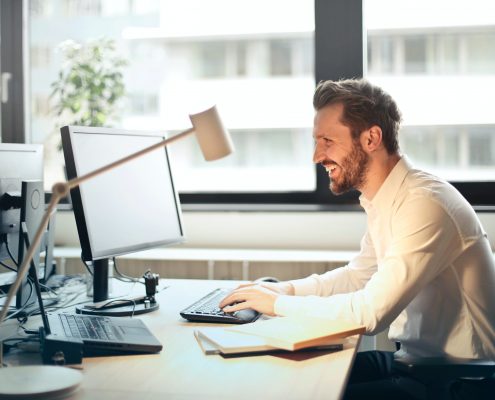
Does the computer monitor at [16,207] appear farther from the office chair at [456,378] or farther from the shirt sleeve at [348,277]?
the office chair at [456,378]

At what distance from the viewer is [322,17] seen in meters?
3.27

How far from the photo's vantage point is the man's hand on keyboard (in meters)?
1.79

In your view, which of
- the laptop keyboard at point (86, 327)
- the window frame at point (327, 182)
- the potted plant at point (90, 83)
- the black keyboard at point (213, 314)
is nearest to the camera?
the laptop keyboard at point (86, 327)

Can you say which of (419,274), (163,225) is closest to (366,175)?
(419,274)

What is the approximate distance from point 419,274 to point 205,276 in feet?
4.82

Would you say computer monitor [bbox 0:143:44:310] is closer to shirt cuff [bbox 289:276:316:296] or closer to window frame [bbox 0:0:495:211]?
shirt cuff [bbox 289:276:316:296]

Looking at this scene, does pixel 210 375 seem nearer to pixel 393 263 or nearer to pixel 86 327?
pixel 86 327

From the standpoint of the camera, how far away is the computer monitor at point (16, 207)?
6.24ft

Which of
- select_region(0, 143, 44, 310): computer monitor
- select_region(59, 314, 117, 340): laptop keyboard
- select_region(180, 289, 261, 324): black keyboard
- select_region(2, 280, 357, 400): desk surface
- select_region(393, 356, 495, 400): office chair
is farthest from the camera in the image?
select_region(0, 143, 44, 310): computer monitor

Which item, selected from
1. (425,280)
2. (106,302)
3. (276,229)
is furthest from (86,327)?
(276,229)

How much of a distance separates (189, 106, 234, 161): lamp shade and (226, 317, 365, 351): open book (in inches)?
16.3

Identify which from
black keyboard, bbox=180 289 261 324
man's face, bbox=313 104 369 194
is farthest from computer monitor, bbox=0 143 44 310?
man's face, bbox=313 104 369 194

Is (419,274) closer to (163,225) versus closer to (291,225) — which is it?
(163,225)

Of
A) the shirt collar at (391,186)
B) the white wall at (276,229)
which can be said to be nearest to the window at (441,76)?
the white wall at (276,229)
